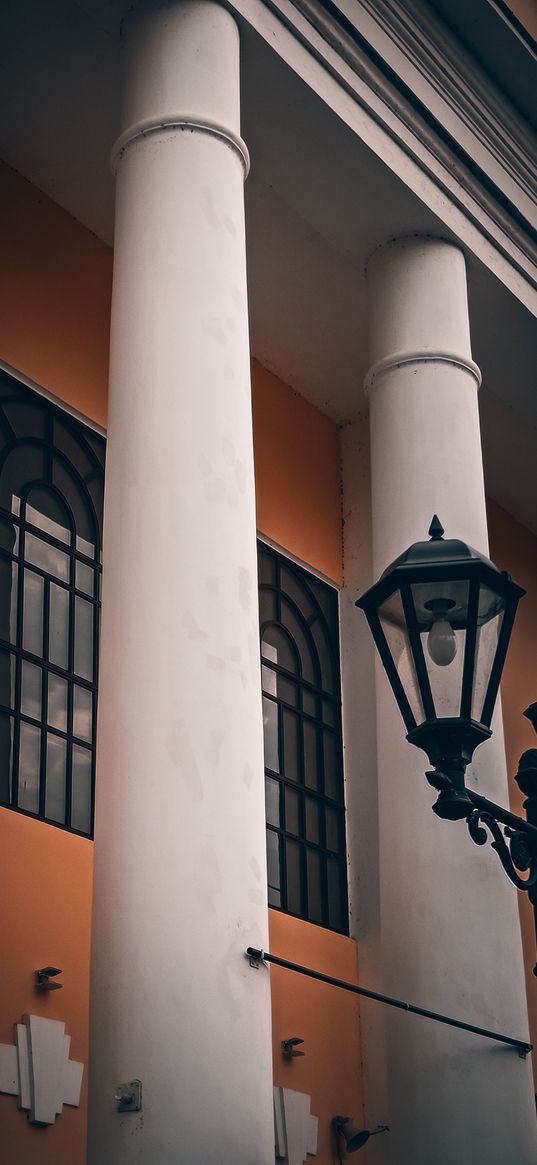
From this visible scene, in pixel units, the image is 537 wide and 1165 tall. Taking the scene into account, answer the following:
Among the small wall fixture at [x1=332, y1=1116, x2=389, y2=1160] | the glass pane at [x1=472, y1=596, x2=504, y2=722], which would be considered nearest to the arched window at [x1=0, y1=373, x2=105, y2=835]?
the small wall fixture at [x1=332, y1=1116, x2=389, y2=1160]

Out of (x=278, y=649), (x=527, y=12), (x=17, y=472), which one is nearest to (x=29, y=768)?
(x=17, y=472)

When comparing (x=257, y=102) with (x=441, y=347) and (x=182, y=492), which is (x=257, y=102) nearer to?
(x=441, y=347)

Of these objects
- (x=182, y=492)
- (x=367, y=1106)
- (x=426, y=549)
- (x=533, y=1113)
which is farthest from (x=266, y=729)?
(x=426, y=549)

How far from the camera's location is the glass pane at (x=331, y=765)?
11.7 meters

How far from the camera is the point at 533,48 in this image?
10320 mm

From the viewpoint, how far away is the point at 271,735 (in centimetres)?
1120

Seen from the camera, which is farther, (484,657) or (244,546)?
(244,546)

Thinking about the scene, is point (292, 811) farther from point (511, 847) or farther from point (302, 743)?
point (511, 847)

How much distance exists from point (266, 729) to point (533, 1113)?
141 inches

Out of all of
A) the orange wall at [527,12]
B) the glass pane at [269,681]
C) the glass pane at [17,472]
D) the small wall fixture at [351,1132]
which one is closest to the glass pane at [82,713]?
the glass pane at [17,472]

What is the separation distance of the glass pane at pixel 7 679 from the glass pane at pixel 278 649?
2.64 meters

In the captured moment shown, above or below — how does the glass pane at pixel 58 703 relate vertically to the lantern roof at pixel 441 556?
above

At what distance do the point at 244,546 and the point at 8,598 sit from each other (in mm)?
2448

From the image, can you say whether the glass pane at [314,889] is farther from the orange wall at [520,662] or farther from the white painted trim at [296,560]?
the white painted trim at [296,560]
